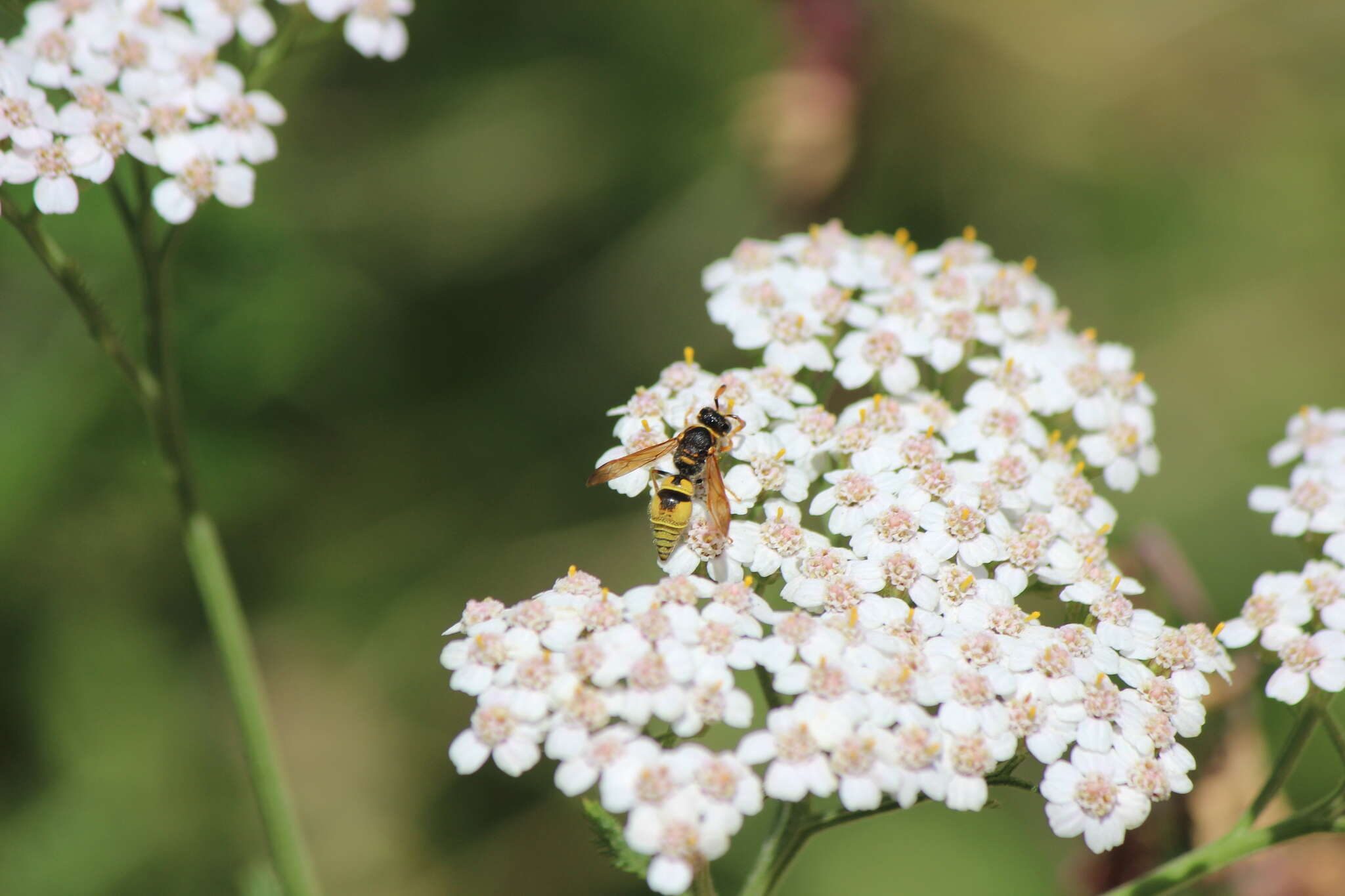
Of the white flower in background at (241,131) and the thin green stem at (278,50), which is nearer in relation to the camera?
the white flower in background at (241,131)

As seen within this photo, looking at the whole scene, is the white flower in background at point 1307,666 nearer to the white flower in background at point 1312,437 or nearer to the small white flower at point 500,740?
the white flower in background at point 1312,437

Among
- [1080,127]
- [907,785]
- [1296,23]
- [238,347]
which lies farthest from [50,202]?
[1296,23]

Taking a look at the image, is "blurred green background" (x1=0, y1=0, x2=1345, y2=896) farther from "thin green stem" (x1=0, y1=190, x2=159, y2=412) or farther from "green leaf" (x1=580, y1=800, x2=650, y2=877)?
"green leaf" (x1=580, y1=800, x2=650, y2=877)

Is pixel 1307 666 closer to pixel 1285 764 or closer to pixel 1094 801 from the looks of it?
pixel 1285 764

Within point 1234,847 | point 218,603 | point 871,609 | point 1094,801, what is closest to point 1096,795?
point 1094,801

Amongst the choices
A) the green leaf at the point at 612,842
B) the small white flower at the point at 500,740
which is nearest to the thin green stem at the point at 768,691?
the green leaf at the point at 612,842

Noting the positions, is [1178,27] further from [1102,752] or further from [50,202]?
[50,202]
